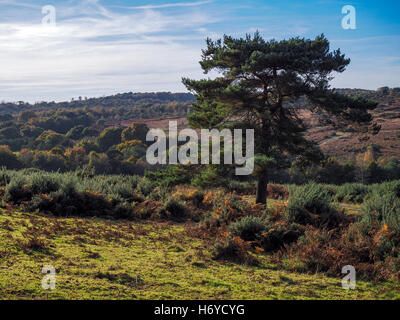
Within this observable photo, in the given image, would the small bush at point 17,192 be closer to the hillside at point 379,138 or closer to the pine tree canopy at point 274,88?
the pine tree canopy at point 274,88

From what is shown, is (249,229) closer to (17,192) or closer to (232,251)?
(232,251)

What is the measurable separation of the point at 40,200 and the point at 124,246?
12.3 feet

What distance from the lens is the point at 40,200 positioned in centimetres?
916

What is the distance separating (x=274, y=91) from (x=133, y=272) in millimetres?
9994

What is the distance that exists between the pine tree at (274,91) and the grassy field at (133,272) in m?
6.14

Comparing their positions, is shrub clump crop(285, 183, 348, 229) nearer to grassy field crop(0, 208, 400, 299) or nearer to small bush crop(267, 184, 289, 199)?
grassy field crop(0, 208, 400, 299)

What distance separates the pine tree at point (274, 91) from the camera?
11938 millimetres

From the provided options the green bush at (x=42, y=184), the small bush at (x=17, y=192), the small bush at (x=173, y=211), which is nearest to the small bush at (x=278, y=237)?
the small bush at (x=173, y=211)

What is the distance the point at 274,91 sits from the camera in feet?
43.2

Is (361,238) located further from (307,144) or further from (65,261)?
(307,144)

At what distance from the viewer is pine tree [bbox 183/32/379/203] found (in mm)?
11938

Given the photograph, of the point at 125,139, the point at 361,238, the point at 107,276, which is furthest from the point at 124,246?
the point at 125,139

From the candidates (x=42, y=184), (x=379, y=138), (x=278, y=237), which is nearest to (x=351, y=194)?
(x=278, y=237)

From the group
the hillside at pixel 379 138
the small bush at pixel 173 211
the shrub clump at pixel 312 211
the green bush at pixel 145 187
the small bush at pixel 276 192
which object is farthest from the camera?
the hillside at pixel 379 138
